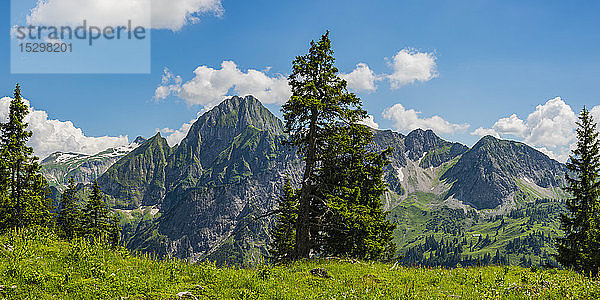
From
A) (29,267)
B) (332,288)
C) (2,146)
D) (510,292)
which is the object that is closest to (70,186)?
(2,146)

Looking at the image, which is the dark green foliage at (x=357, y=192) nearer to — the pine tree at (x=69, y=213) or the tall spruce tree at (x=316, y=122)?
the tall spruce tree at (x=316, y=122)

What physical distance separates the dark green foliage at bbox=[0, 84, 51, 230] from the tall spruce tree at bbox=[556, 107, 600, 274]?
5963cm

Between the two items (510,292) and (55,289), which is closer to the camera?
(55,289)

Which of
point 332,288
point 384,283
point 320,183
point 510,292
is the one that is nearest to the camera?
point 510,292

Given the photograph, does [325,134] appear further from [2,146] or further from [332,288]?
[2,146]

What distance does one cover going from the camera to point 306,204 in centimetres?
1994

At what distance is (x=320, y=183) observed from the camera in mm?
23266

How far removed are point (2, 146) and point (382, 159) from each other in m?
42.1

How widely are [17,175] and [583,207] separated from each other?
2455 inches

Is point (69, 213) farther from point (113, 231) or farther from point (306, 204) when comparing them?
point (306, 204)

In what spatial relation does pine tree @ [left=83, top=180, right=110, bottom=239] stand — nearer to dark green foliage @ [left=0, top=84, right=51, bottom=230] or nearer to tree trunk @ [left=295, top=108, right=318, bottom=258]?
dark green foliage @ [left=0, top=84, right=51, bottom=230]

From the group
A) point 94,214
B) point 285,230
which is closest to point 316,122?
point 285,230

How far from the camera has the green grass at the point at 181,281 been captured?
26.6 ft

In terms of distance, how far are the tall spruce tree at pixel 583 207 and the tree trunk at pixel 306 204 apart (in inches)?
1152
